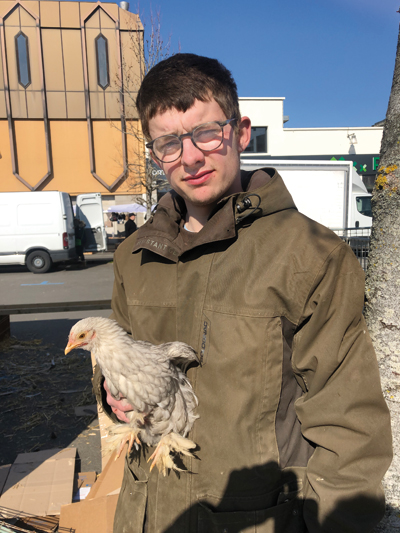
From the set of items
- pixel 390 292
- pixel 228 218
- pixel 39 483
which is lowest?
pixel 39 483

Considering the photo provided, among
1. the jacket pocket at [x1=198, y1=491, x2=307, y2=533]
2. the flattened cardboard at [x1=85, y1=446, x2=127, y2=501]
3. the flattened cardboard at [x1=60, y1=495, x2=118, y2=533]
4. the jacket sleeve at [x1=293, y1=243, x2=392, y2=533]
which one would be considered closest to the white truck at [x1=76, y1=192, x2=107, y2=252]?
the flattened cardboard at [x1=85, y1=446, x2=127, y2=501]

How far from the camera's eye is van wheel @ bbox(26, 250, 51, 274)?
1534 centimetres

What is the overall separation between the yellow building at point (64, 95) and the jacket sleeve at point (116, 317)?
2256cm

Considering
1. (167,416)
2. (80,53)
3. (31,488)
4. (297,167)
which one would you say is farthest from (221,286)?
(80,53)

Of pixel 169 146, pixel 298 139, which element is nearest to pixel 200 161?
pixel 169 146

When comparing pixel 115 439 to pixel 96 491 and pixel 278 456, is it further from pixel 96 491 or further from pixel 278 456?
pixel 96 491

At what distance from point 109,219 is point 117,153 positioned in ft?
14.4

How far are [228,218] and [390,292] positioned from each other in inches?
37.3

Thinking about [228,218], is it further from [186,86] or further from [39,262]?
[39,262]

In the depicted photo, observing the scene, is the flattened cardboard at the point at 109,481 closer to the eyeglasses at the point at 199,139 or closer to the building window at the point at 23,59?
the eyeglasses at the point at 199,139

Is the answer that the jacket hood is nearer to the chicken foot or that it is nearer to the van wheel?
the chicken foot

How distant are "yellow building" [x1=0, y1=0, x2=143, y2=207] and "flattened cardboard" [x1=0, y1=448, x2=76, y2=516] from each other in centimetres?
2161

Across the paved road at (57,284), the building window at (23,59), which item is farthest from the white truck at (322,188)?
the building window at (23,59)

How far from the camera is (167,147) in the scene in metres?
1.69
